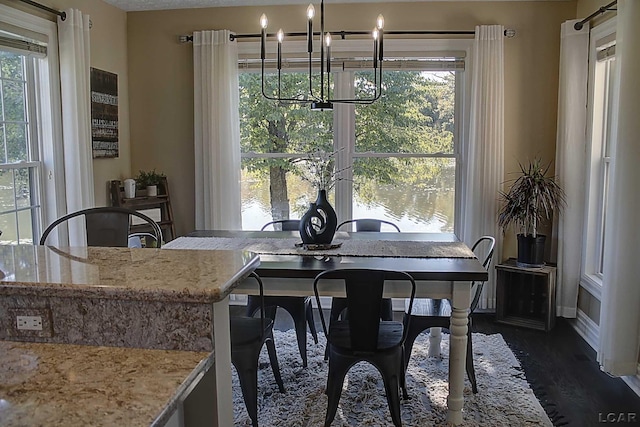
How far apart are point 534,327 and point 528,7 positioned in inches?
99.4

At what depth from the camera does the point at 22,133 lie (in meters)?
3.71

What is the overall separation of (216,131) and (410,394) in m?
2.70

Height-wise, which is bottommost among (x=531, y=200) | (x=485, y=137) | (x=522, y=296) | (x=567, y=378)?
(x=567, y=378)

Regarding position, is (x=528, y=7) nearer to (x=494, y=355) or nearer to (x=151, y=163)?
(x=494, y=355)

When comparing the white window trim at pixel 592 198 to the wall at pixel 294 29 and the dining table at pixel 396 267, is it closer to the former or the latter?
the wall at pixel 294 29

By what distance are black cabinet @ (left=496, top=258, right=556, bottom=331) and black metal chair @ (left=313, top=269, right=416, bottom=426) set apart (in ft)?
6.16

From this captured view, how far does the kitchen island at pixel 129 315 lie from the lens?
1300 millimetres

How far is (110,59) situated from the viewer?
4.54m

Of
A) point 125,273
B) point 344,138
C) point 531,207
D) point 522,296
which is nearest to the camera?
point 125,273

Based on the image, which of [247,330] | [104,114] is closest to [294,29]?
[104,114]

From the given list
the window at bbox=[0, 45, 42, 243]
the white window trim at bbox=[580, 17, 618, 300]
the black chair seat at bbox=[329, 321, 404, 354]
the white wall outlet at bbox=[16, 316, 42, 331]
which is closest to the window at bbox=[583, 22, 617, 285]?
the white window trim at bbox=[580, 17, 618, 300]

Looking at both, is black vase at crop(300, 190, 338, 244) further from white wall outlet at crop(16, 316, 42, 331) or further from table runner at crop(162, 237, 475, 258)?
white wall outlet at crop(16, 316, 42, 331)

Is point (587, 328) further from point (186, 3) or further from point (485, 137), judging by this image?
point (186, 3)

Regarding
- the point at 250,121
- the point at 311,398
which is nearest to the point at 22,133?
the point at 250,121
